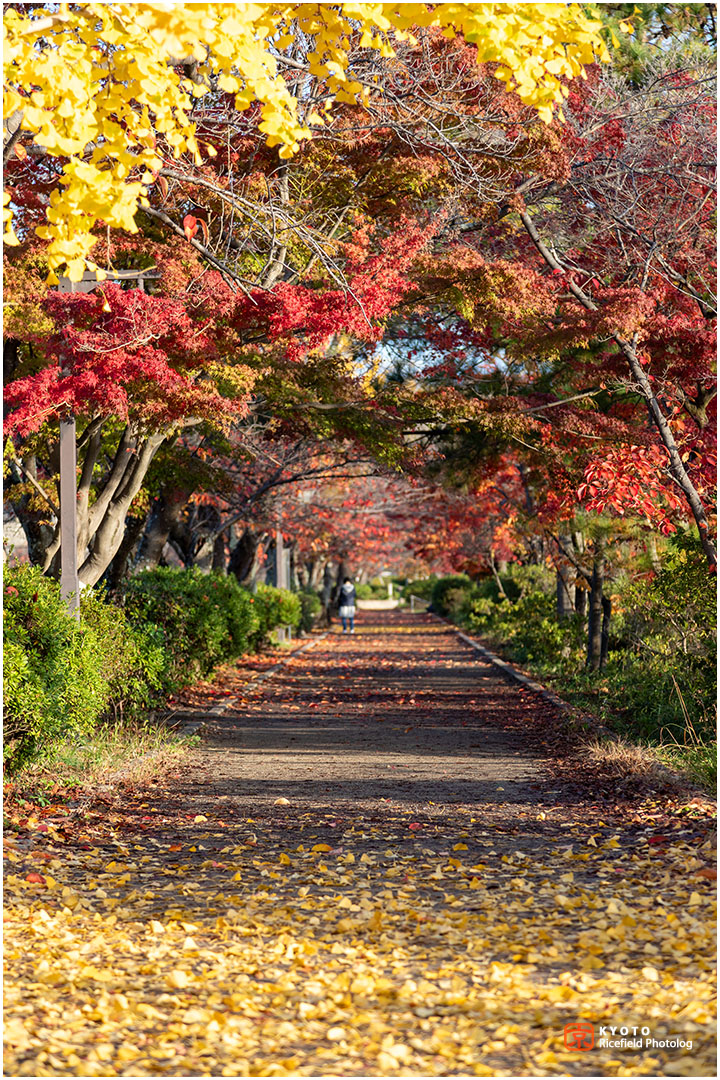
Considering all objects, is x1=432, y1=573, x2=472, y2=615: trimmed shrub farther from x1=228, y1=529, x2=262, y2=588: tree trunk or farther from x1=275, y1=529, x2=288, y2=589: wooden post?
x1=228, y1=529, x2=262, y2=588: tree trunk

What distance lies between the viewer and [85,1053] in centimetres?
373

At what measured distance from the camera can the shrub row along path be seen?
12.5ft

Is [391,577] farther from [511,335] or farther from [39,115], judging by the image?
[39,115]

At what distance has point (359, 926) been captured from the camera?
511 centimetres

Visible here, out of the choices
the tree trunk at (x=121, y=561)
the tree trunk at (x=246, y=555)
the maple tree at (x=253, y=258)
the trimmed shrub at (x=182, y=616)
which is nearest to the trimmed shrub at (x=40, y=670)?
the maple tree at (x=253, y=258)

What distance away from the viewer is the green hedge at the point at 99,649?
7656 millimetres

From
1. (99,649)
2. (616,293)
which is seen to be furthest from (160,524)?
(616,293)

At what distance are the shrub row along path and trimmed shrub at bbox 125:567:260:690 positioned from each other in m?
4.55

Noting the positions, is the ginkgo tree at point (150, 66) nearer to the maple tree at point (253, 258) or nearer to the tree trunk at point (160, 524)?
the maple tree at point (253, 258)

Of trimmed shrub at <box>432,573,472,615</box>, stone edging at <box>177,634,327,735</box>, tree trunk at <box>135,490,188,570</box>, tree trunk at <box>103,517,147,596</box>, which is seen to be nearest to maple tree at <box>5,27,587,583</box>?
stone edging at <box>177,634,327,735</box>

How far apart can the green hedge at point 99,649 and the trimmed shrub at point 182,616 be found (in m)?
0.01

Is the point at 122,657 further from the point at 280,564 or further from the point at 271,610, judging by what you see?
the point at 280,564

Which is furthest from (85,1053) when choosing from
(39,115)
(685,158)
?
(685,158)

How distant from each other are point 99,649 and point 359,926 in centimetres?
508
